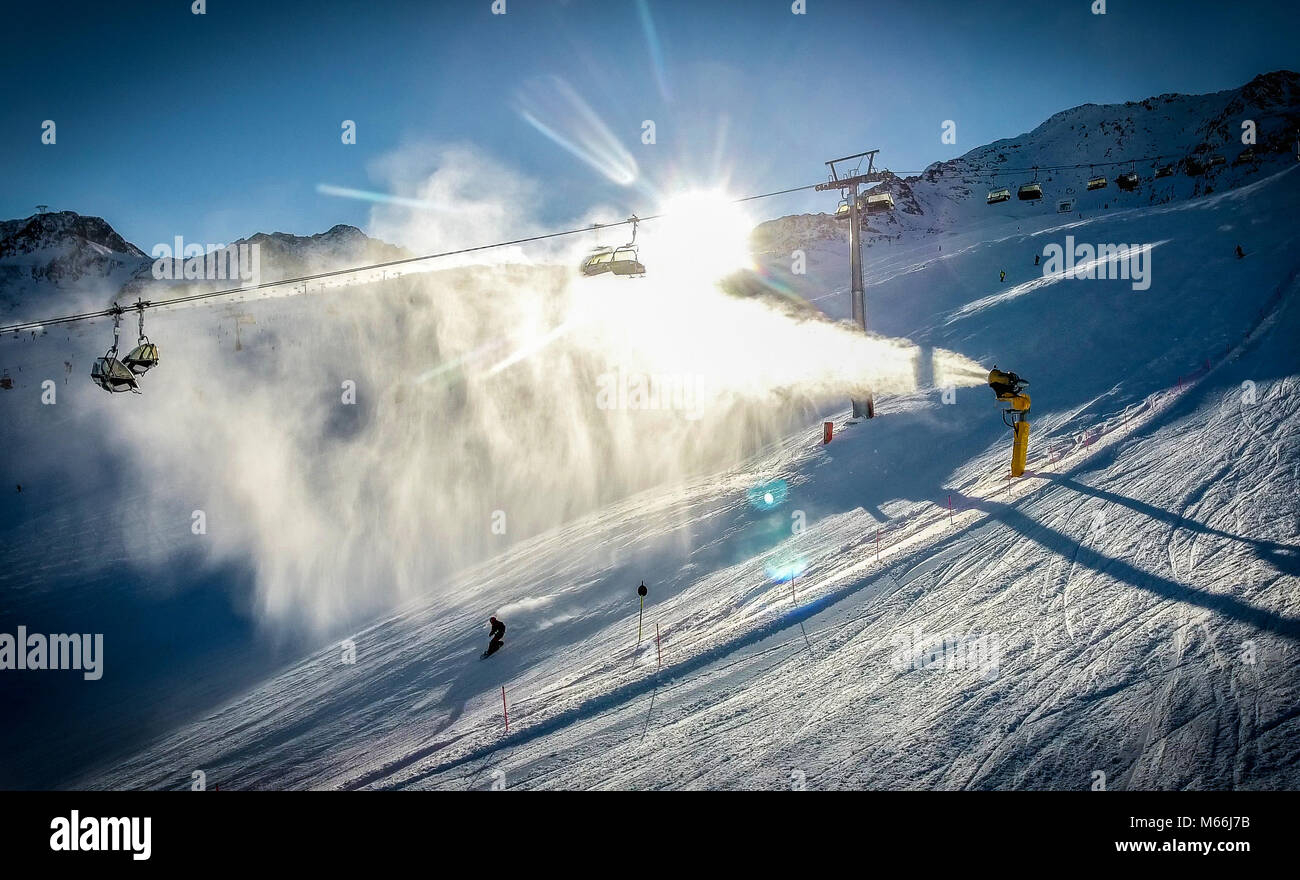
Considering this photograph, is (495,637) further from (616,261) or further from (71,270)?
(71,270)

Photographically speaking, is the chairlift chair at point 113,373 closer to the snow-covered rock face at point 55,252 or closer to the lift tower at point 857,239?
the lift tower at point 857,239

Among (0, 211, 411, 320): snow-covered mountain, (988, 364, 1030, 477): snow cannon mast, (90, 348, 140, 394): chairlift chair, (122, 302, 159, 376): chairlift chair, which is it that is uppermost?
(0, 211, 411, 320): snow-covered mountain

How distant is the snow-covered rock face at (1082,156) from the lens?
83.4 metres

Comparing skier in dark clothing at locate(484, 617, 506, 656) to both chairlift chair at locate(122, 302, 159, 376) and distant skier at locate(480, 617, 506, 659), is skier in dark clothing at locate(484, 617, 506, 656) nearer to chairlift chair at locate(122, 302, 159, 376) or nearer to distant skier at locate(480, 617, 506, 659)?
distant skier at locate(480, 617, 506, 659)

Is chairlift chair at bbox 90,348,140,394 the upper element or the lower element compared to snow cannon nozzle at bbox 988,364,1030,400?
upper

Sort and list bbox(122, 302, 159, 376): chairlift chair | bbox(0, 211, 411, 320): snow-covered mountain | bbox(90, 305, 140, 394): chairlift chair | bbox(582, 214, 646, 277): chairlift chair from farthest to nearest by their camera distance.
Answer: bbox(0, 211, 411, 320): snow-covered mountain, bbox(582, 214, 646, 277): chairlift chair, bbox(122, 302, 159, 376): chairlift chair, bbox(90, 305, 140, 394): chairlift chair

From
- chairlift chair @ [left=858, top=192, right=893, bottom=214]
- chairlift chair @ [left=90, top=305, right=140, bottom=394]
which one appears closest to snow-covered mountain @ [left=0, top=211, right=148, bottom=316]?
chairlift chair @ [left=90, top=305, right=140, bottom=394]

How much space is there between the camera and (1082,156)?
118m

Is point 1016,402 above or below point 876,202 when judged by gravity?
below

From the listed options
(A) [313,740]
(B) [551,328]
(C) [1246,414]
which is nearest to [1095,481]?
(C) [1246,414]

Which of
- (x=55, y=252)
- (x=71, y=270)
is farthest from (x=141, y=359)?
(x=55, y=252)

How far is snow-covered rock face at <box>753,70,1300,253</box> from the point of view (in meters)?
83.4
